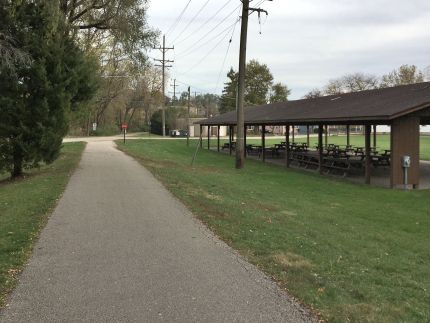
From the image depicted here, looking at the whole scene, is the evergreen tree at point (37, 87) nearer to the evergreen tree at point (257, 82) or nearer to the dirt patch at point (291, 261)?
the dirt patch at point (291, 261)

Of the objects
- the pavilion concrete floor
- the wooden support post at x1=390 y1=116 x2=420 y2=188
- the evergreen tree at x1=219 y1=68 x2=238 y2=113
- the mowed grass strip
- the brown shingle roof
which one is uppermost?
the evergreen tree at x1=219 y1=68 x2=238 y2=113

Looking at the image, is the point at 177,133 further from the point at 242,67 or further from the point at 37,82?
the point at 37,82

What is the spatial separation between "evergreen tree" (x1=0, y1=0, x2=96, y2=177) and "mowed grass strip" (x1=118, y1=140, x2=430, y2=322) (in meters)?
4.22

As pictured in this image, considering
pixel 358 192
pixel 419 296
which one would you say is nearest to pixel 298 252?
pixel 419 296

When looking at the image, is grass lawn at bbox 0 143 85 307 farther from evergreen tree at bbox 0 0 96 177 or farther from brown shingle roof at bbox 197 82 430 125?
brown shingle roof at bbox 197 82 430 125

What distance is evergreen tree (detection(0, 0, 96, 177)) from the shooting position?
16.3 metres

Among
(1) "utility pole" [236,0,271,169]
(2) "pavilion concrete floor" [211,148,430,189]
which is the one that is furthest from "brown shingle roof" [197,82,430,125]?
(2) "pavilion concrete floor" [211,148,430,189]

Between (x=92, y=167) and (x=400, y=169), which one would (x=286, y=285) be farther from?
(x=92, y=167)

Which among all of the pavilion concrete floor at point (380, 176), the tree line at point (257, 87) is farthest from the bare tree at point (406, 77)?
the pavilion concrete floor at point (380, 176)

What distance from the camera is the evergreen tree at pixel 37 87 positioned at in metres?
16.3

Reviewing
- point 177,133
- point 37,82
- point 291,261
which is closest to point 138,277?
point 291,261

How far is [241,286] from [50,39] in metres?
13.7

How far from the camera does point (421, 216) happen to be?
12.2 meters

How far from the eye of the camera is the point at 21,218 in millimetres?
9773
